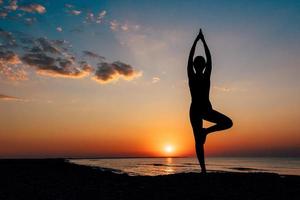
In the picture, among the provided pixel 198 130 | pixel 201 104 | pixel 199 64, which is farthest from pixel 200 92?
pixel 198 130

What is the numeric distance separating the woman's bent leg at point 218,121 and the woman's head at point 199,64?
122 cm

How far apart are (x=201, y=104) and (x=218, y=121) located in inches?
24.6

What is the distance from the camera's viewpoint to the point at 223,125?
7738 millimetres

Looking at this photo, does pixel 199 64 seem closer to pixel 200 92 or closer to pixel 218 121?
pixel 200 92

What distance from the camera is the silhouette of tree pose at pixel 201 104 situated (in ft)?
25.6

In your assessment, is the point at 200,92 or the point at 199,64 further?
the point at 199,64

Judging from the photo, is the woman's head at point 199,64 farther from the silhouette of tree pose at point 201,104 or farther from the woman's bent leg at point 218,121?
the woman's bent leg at point 218,121

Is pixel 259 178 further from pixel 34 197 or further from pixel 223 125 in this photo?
pixel 34 197

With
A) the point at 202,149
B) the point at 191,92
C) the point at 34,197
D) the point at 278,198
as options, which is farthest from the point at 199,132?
the point at 34,197

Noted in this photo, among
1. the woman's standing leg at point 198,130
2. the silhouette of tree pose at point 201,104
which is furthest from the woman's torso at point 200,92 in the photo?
the woman's standing leg at point 198,130

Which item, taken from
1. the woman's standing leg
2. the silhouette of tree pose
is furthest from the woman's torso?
the woman's standing leg

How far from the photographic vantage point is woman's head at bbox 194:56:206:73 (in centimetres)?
822

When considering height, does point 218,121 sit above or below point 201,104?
below

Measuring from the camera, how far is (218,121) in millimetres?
7781
